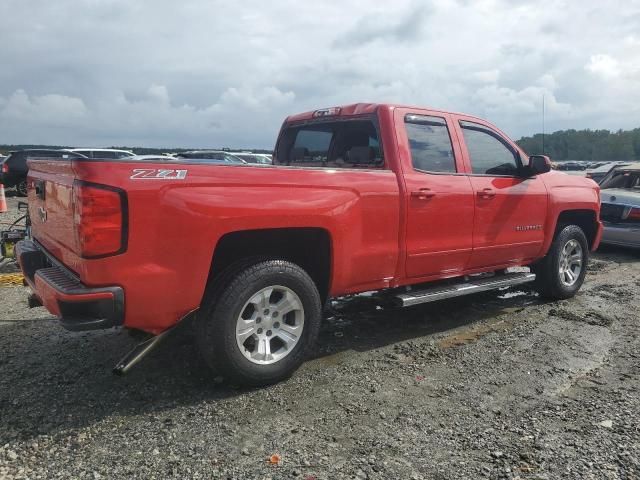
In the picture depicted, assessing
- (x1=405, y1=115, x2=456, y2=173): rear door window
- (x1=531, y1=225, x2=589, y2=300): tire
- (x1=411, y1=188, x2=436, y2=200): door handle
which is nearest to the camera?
(x1=411, y1=188, x2=436, y2=200): door handle

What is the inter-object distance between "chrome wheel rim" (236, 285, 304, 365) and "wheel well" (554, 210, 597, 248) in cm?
364

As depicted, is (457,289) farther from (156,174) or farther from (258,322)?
(156,174)

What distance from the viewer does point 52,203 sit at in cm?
341

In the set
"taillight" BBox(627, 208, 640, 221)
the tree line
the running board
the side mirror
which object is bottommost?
the running board

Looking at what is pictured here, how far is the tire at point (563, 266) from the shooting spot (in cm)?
576

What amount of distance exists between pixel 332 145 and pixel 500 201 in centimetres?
165

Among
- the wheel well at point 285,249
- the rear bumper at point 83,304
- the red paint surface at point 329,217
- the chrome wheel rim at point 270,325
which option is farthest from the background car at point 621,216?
the rear bumper at point 83,304

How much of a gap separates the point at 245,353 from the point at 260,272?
53 centimetres

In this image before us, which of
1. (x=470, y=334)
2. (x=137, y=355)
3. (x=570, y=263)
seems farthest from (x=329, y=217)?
(x=570, y=263)

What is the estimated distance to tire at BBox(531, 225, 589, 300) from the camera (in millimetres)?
5762

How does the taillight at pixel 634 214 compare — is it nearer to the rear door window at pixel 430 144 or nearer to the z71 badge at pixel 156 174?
the rear door window at pixel 430 144

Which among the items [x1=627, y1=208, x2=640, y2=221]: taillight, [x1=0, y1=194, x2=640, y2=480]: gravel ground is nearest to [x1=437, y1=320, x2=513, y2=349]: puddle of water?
[x1=0, y1=194, x2=640, y2=480]: gravel ground

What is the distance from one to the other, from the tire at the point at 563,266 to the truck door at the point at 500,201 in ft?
1.00

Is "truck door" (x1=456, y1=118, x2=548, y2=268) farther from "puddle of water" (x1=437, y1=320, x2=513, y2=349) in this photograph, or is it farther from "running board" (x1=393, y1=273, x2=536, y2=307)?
"puddle of water" (x1=437, y1=320, x2=513, y2=349)
